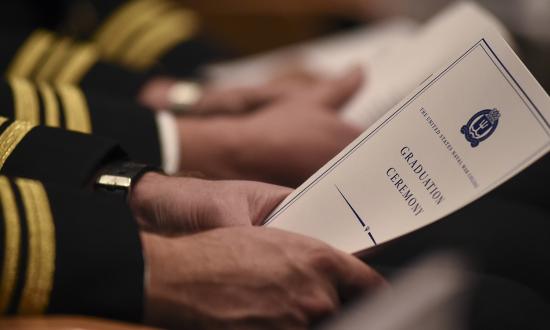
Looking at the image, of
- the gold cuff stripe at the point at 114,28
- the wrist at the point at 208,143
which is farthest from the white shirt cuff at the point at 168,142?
the gold cuff stripe at the point at 114,28

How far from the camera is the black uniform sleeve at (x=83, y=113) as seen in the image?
0.56 meters

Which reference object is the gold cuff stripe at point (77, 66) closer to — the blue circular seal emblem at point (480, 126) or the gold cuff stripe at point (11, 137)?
the gold cuff stripe at point (11, 137)

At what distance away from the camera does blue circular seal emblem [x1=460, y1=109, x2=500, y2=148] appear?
40cm

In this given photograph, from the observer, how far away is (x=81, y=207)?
40 cm

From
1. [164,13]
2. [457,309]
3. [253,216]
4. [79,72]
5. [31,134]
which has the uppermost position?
[164,13]

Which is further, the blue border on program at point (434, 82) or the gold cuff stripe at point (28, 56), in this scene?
the gold cuff stripe at point (28, 56)

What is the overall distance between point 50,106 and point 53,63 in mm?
252

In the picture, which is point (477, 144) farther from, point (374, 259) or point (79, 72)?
point (79, 72)

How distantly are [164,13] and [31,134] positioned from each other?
62cm

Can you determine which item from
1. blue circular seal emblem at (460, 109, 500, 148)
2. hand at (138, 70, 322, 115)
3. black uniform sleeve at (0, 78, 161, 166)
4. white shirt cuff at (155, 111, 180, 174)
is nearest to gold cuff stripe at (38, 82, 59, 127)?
black uniform sleeve at (0, 78, 161, 166)

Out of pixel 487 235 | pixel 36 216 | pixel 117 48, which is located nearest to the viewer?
pixel 36 216

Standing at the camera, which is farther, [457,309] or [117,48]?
[117,48]

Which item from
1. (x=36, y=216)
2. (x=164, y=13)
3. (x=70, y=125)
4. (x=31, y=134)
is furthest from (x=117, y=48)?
(x=36, y=216)

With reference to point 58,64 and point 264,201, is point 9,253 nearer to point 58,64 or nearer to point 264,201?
point 264,201
